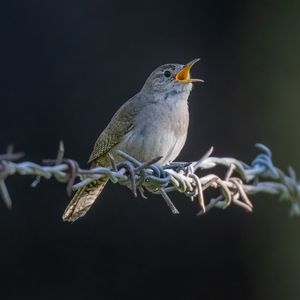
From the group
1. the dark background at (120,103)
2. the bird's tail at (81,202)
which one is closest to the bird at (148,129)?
the bird's tail at (81,202)

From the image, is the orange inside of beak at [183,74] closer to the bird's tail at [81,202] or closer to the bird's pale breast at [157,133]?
the bird's pale breast at [157,133]

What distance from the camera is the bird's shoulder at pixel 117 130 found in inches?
188

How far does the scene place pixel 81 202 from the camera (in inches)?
181

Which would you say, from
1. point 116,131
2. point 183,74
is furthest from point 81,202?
point 183,74

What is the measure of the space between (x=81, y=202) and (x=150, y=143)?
1.63ft

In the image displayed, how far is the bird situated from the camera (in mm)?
4613

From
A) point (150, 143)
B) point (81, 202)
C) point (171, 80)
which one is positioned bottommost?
point (81, 202)

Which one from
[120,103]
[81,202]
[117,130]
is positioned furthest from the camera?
[120,103]

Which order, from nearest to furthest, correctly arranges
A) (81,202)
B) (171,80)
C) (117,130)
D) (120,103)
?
(81,202)
(117,130)
(171,80)
(120,103)

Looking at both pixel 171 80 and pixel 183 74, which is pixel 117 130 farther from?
pixel 183 74

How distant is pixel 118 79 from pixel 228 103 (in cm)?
88

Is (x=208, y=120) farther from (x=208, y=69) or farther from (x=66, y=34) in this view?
(x=66, y=34)

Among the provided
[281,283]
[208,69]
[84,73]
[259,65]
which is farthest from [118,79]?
[281,283]

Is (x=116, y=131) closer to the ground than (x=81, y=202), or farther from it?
farther from it
